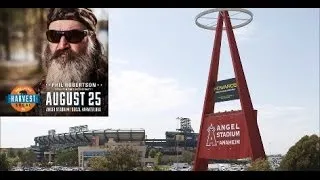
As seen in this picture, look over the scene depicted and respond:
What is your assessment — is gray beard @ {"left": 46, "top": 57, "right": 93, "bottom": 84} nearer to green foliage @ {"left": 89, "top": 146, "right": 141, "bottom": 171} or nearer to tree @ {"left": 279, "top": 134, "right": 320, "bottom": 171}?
green foliage @ {"left": 89, "top": 146, "right": 141, "bottom": 171}

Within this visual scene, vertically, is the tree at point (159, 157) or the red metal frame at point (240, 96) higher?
the red metal frame at point (240, 96)

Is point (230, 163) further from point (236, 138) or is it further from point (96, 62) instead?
point (96, 62)

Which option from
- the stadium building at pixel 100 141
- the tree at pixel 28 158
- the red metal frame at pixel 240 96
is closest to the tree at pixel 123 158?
the stadium building at pixel 100 141

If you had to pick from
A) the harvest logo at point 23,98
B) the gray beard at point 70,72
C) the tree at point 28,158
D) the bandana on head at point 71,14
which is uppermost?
the bandana on head at point 71,14

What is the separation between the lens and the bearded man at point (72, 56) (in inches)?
501

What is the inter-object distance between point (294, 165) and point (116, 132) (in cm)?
467

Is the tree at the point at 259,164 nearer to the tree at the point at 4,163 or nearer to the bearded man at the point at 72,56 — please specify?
the bearded man at the point at 72,56

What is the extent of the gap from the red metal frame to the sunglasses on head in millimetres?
3809

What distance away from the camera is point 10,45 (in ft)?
41.6

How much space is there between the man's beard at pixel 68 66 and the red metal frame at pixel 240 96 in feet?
11.9

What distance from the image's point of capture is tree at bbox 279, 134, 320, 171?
14.1m

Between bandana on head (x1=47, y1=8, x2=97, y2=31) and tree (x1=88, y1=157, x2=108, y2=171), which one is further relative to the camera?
tree (x1=88, y1=157, x2=108, y2=171)

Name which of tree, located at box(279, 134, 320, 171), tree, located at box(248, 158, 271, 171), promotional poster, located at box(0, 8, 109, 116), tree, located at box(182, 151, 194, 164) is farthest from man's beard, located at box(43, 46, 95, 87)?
tree, located at box(279, 134, 320, 171)
